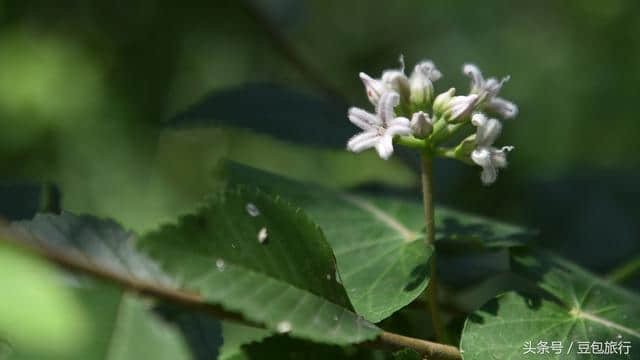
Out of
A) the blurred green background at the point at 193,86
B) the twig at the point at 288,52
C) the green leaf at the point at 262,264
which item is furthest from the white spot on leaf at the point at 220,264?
the blurred green background at the point at 193,86

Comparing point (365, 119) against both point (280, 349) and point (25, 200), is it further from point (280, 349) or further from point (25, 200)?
point (25, 200)

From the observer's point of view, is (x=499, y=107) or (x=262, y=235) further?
(x=499, y=107)

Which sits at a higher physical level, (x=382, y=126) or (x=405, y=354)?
(x=382, y=126)

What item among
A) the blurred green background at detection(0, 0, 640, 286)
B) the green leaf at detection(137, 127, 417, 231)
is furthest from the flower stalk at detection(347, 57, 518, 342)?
the green leaf at detection(137, 127, 417, 231)

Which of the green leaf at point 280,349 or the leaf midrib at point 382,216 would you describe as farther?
the leaf midrib at point 382,216

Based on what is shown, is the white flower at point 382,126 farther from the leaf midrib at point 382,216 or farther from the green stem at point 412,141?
the leaf midrib at point 382,216

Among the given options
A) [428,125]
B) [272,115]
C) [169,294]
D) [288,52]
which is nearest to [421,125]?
Answer: [428,125]

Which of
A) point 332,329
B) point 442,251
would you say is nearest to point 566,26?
point 442,251
